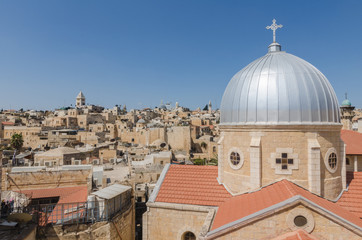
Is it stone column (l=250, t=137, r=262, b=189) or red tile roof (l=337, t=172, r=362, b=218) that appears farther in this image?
stone column (l=250, t=137, r=262, b=189)

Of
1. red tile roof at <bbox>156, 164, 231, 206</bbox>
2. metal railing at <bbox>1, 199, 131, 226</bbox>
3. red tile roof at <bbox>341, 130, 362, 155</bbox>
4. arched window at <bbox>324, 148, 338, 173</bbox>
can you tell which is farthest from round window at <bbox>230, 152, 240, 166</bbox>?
red tile roof at <bbox>341, 130, 362, 155</bbox>

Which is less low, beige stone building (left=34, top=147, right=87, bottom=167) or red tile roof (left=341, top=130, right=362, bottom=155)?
red tile roof (left=341, top=130, right=362, bottom=155)

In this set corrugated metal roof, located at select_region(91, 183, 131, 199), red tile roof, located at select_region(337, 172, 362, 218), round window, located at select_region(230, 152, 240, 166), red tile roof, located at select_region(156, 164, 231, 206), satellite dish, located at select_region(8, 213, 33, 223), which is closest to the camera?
satellite dish, located at select_region(8, 213, 33, 223)

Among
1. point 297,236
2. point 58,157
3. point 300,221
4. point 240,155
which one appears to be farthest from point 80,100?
point 297,236

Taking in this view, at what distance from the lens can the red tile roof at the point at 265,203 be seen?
25.3 feet

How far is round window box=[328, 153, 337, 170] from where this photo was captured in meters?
9.74

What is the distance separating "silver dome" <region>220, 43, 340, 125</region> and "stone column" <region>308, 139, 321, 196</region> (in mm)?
996

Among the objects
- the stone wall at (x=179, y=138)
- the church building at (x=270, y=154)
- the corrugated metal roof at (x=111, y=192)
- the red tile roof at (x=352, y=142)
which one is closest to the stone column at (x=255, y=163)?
the church building at (x=270, y=154)

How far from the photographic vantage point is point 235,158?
34.7 ft

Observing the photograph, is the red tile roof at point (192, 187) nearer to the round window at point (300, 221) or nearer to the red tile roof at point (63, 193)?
the round window at point (300, 221)

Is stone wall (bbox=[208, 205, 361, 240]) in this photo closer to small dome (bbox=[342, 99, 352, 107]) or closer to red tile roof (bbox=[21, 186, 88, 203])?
red tile roof (bbox=[21, 186, 88, 203])

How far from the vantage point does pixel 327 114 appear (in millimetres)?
9703

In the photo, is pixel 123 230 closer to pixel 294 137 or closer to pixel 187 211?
pixel 187 211

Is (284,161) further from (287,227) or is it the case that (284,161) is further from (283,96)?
(287,227)
